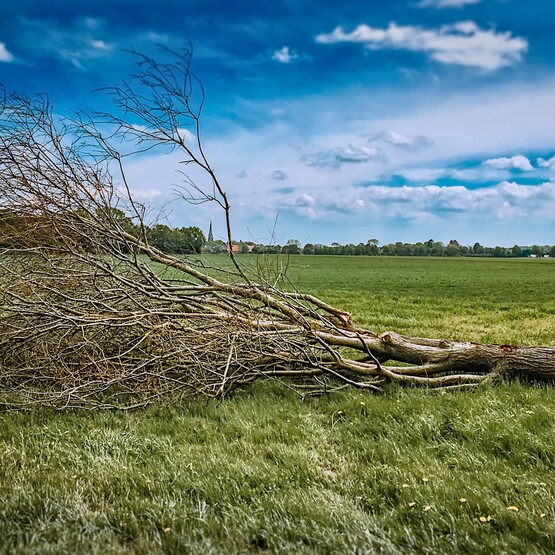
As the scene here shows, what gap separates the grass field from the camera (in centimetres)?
265

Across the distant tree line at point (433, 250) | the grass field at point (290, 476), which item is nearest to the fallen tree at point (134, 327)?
the grass field at point (290, 476)

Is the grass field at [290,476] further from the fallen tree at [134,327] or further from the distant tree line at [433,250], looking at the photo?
the distant tree line at [433,250]

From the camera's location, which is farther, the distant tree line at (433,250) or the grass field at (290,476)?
the distant tree line at (433,250)

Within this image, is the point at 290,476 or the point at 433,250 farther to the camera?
the point at 433,250

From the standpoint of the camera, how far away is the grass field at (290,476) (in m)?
2.65

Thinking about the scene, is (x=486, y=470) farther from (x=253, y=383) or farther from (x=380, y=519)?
(x=253, y=383)

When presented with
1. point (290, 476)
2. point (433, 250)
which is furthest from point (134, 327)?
point (433, 250)

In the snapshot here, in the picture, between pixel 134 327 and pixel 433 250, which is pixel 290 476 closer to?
pixel 134 327

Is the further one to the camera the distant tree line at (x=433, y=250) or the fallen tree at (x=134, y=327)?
the distant tree line at (x=433, y=250)

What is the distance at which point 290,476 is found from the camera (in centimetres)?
334

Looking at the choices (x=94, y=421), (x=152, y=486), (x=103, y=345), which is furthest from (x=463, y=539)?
(x=103, y=345)

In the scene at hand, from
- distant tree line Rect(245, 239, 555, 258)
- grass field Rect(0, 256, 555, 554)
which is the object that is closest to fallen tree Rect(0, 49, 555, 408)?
grass field Rect(0, 256, 555, 554)

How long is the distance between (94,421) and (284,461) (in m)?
1.88

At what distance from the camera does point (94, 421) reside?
444 cm
